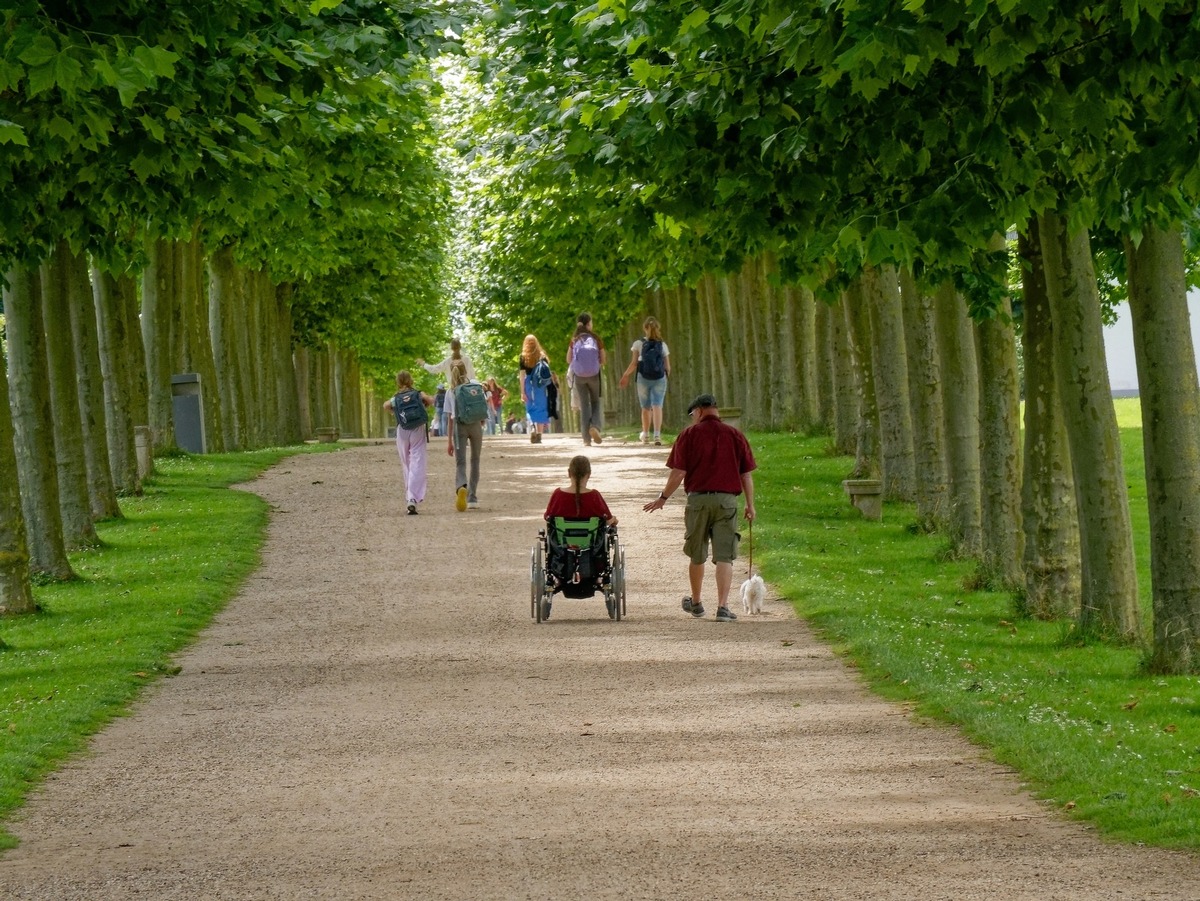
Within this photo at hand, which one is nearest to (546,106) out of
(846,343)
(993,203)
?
(993,203)

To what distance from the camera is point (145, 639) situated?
16.3 meters

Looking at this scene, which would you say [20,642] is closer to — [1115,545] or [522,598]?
[522,598]

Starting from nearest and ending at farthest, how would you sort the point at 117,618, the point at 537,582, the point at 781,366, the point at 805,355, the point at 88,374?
1. the point at 537,582
2. the point at 117,618
3. the point at 88,374
4. the point at 805,355
5. the point at 781,366

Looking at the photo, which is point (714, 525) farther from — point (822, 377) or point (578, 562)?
point (822, 377)

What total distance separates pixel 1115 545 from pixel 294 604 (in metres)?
7.92

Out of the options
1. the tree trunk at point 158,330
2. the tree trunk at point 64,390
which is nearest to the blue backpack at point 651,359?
the tree trunk at point 158,330

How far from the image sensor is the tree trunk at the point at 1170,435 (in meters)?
13.3

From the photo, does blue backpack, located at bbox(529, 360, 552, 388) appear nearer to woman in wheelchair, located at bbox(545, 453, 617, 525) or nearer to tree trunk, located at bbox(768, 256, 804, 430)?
tree trunk, located at bbox(768, 256, 804, 430)

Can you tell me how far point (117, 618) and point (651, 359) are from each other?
1673 cm

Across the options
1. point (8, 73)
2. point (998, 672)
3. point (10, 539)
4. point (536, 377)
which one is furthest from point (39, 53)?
point (536, 377)

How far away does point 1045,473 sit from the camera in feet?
56.1

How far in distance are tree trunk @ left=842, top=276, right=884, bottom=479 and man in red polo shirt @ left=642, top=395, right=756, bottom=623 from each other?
8.76 metres

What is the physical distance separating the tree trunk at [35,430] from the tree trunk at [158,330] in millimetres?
12408

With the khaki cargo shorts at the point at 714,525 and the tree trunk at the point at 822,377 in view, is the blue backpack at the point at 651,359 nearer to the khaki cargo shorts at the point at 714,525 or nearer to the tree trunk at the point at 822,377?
the tree trunk at the point at 822,377
